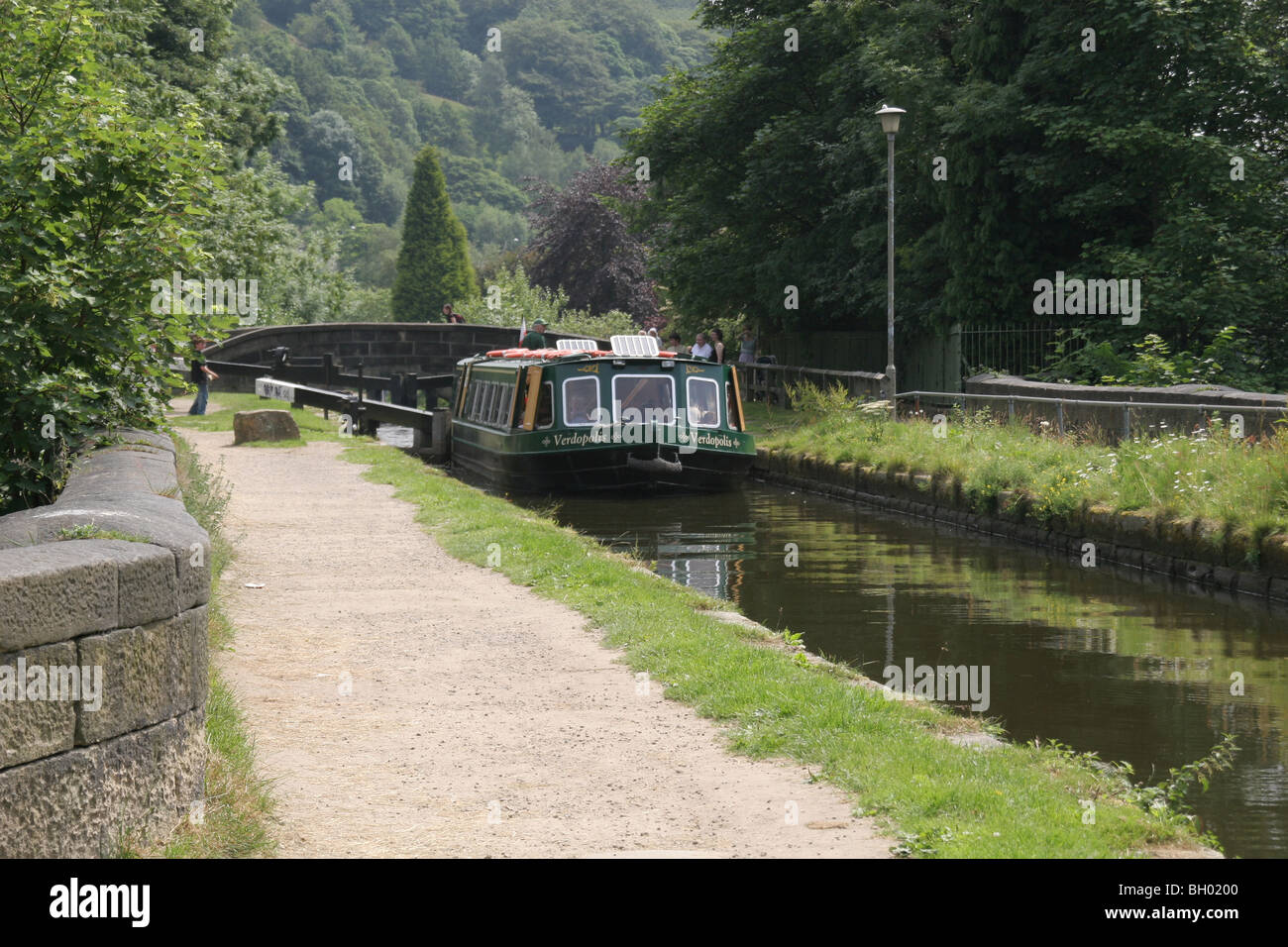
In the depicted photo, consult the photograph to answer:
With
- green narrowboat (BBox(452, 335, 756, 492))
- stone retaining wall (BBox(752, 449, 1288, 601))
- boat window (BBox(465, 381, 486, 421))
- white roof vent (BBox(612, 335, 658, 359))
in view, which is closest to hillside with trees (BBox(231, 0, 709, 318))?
boat window (BBox(465, 381, 486, 421))

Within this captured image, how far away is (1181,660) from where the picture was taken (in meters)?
10.4

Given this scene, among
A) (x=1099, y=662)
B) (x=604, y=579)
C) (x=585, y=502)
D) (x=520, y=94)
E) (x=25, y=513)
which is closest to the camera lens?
(x=25, y=513)

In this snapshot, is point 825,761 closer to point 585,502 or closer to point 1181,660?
point 1181,660

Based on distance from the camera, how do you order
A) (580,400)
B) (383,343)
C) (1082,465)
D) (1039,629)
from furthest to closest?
1. (383,343)
2. (580,400)
3. (1082,465)
4. (1039,629)

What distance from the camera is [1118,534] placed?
48.0 feet

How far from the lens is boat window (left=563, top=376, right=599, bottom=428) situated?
23.3 m

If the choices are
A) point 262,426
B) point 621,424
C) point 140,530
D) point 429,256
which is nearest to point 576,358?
point 621,424

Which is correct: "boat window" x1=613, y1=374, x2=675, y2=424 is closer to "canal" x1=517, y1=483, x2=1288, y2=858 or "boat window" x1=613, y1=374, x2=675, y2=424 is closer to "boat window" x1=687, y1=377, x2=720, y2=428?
"boat window" x1=687, y1=377, x2=720, y2=428

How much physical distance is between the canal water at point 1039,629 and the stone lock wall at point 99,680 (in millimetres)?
4182

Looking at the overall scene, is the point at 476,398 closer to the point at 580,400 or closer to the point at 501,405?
the point at 501,405

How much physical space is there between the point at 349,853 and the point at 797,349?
3106 centimetres

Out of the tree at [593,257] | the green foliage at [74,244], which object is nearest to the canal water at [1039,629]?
the green foliage at [74,244]

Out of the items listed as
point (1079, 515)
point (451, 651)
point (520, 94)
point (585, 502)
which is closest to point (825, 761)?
point (451, 651)

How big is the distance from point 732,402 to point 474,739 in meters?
17.5
